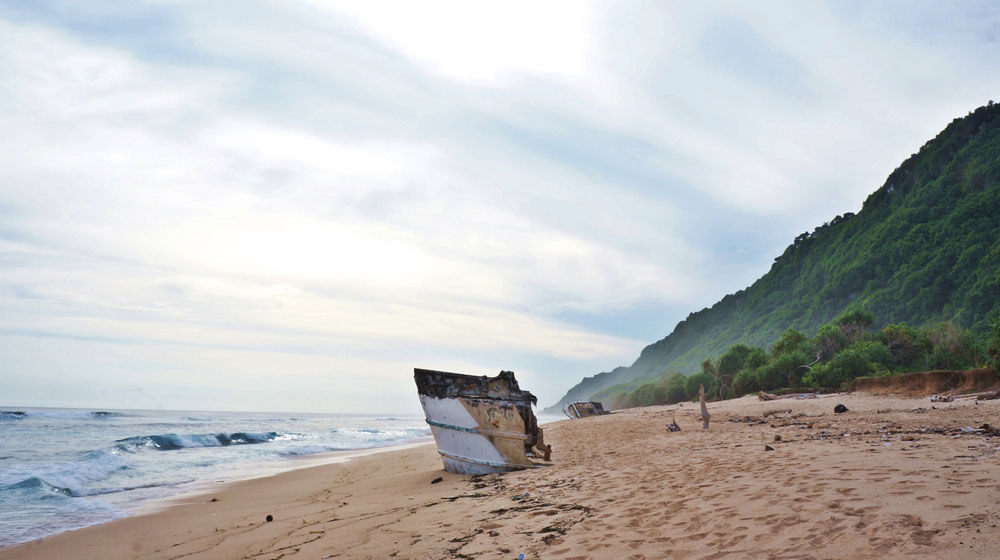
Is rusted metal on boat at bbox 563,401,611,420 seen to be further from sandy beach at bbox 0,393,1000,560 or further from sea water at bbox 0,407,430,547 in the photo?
sandy beach at bbox 0,393,1000,560

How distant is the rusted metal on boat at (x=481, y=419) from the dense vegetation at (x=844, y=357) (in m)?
21.5

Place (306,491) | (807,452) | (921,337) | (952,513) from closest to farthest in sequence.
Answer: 1. (952,513)
2. (807,452)
3. (306,491)
4. (921,337)

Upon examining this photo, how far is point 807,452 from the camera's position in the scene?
25.9ft

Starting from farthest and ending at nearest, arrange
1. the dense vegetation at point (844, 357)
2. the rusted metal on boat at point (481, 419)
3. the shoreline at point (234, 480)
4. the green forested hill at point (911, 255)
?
the green forested hill at point (911, 255) < the dense vegetation at point (844, 357) < the shoreline at point (234, 480) < the rusted metal on boat at point (481, 419)

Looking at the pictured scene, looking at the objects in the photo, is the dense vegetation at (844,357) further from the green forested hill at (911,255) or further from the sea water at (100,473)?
the sea water at (100,473)

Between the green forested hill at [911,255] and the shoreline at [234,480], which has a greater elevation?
the green forested hill at [911,255]

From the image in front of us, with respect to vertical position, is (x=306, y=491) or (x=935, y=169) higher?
(x=935, y=169)

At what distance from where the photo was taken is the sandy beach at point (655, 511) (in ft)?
13.4

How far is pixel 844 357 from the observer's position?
32.9 meters

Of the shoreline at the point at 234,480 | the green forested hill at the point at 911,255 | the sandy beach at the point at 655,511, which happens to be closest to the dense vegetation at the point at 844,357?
the green forested hill at the point at 911,255

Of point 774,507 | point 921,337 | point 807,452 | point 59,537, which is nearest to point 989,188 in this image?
point 921,337

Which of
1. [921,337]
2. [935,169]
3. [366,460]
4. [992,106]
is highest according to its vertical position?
[992,106]

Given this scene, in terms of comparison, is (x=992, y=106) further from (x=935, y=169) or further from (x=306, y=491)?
(x=306, y=491)

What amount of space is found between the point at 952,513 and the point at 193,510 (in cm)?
1150
